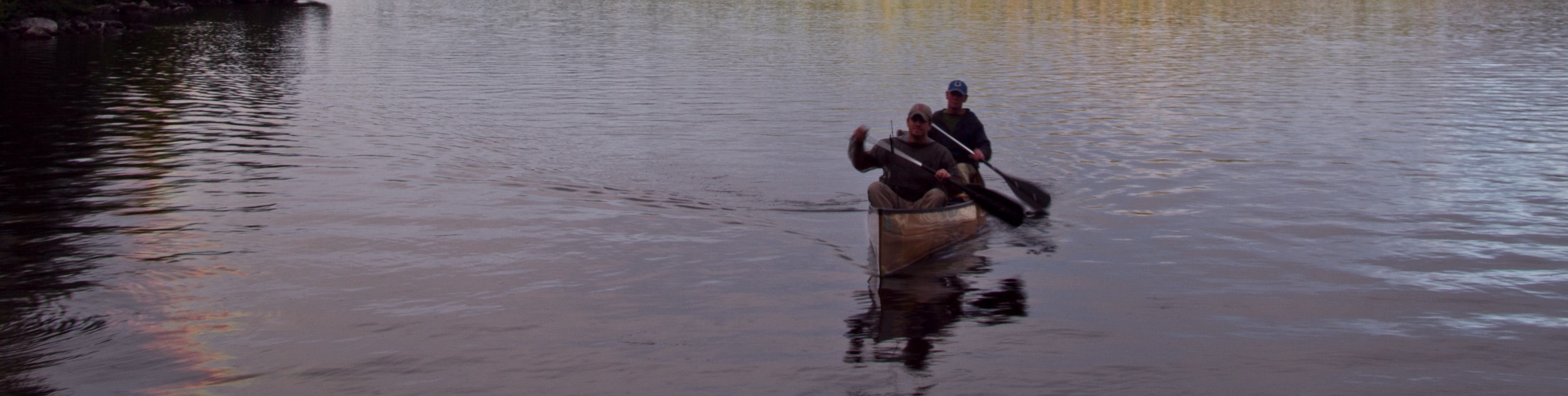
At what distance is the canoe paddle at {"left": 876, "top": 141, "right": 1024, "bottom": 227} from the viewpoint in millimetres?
15602

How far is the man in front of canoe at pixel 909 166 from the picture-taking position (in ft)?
50.1

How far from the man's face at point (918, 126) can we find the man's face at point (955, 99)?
1907 mm

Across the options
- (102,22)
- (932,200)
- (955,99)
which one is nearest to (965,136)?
(955,99)

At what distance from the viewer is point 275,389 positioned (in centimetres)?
1096

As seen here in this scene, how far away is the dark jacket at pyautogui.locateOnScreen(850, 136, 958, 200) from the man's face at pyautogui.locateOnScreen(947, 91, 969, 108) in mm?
1862

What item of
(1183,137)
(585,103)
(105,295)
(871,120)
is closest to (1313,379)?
(105,295)

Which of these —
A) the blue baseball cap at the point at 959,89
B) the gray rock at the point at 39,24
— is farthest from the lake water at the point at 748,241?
the gray rock at the point at 39,24

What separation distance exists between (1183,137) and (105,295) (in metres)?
20.7

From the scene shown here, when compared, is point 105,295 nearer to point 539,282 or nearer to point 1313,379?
point 539,282

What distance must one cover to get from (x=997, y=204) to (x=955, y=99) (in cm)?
174

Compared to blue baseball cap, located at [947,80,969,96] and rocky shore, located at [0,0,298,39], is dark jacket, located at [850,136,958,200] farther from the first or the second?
rocky shore, located at [0,0,298,39]

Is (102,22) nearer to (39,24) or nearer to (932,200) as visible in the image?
(39,24)

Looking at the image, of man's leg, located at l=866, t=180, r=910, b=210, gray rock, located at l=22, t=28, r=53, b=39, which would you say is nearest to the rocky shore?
gray rock, located at l=22, t=28, r=53, b=39

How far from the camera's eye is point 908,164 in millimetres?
15516
